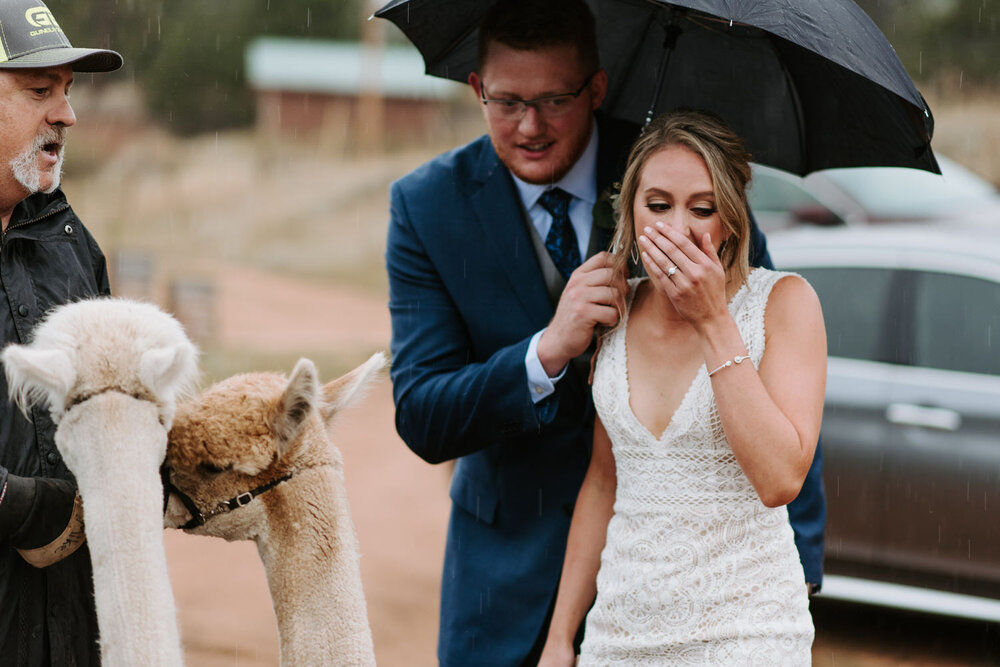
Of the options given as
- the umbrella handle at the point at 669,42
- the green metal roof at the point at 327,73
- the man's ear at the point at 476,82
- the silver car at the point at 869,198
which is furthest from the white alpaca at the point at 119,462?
the green metal roof at the point at 327,73

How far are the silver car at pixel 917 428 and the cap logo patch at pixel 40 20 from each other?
463 centimetres

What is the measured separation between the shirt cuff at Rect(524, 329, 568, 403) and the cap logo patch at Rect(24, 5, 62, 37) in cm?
123

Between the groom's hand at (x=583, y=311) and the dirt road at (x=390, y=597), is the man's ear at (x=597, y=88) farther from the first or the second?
the dirt road at (x=390, y=597)

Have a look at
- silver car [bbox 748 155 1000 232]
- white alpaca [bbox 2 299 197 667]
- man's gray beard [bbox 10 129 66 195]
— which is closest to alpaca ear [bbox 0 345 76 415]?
white alpaca [bbox 2 299 197 667]

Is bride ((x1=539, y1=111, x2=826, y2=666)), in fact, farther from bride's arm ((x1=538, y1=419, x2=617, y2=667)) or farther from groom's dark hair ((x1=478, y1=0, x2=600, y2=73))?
groom's dark hair ((x1=478, y1=0, x2=600, y2=73))

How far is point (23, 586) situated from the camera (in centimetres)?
210

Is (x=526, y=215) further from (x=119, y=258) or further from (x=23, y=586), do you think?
(x=119, y=258)

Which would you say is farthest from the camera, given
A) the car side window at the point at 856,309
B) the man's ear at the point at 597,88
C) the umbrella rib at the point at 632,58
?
the car side window at the point at 856,309

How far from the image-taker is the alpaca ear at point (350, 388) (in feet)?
7.13

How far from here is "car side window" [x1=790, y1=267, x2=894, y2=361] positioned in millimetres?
5879

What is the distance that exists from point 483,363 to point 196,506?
0.89 m

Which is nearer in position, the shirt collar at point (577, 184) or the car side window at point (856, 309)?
the shirt collar at point (577, 184)

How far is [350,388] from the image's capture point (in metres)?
2.18

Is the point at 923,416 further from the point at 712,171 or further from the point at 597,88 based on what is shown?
the point at 712,171
